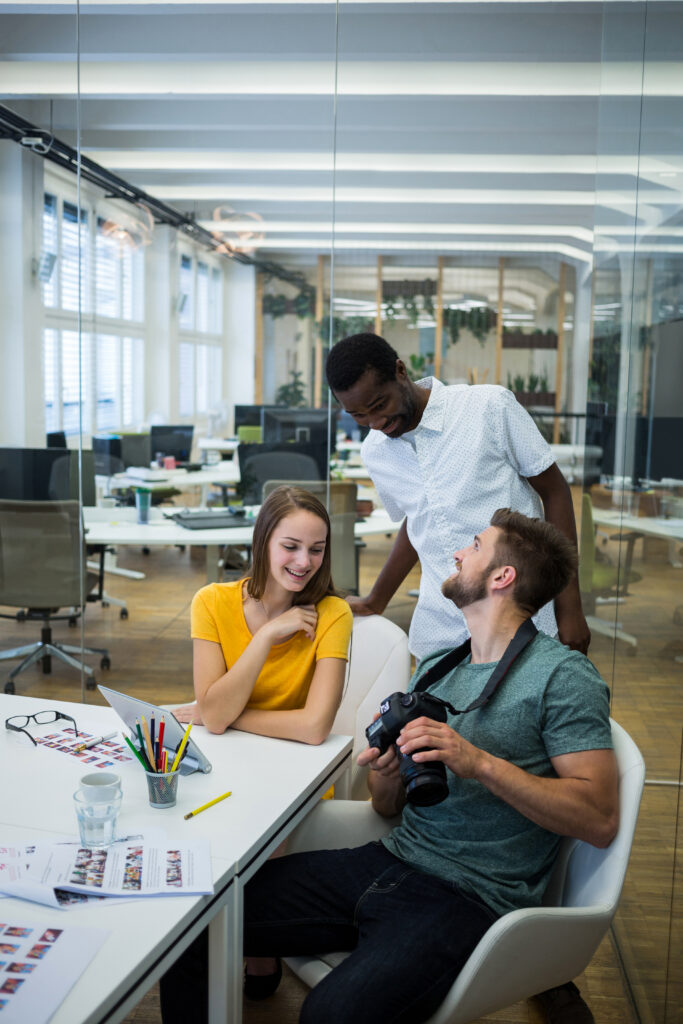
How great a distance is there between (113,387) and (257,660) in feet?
8.02

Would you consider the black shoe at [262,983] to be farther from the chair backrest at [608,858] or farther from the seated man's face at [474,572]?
the seated man's face at [474,572]

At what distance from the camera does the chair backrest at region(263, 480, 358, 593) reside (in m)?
4.17

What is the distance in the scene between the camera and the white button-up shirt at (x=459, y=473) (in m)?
2.32

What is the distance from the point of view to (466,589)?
1.81 meters

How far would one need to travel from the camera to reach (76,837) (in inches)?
61.7

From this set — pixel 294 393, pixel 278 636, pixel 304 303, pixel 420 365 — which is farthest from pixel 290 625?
pixel 304 303

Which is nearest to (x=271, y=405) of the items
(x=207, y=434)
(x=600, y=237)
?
(x=207, y=434)

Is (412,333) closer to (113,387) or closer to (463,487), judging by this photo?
(113,387)

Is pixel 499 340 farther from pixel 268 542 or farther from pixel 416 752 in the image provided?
pixel 416 752

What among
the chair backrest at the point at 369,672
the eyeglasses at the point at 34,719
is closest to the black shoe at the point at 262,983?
the chair backrest at the point at 369,672

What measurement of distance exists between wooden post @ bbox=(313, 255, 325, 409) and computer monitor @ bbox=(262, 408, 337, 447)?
58 millimetres

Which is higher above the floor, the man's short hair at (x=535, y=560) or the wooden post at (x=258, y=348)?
the wooden post at (x=258, y=348)

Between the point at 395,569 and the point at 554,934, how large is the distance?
4.11 ft

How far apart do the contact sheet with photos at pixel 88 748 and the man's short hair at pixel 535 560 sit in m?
0.89
